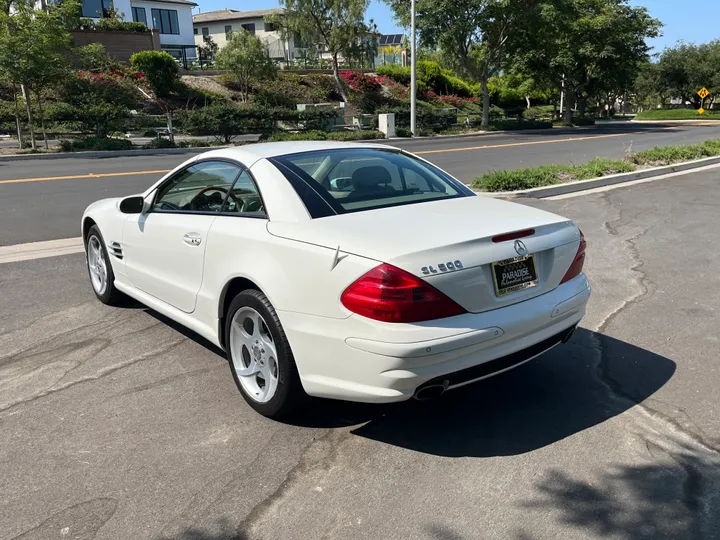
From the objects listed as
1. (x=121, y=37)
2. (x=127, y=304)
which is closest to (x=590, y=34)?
(x=121, y=37)

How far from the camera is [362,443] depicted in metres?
3.44

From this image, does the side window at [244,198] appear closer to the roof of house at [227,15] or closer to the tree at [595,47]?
the tree at [595,47]

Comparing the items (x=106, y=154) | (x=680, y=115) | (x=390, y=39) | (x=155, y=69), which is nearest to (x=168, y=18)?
(x=155, y=69)

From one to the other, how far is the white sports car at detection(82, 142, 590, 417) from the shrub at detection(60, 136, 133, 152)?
22213 millimetres

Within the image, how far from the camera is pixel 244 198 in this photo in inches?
157

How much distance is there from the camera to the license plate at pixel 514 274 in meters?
3.29

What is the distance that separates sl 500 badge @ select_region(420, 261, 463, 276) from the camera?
3.04m

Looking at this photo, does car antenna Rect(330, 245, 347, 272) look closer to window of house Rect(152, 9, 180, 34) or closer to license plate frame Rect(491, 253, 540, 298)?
license plate frame Rect(491, 253, 540, 298)

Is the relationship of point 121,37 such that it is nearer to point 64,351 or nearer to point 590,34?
point 590,34

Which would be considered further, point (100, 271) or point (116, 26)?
point (116, 26)

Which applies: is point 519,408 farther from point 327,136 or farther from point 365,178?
point 327,136

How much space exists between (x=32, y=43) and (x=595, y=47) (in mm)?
35528

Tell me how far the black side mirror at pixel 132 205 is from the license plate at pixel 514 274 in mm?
2899

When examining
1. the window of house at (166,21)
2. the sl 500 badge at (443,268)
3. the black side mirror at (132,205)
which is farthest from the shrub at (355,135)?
the window of house at (166,21)
